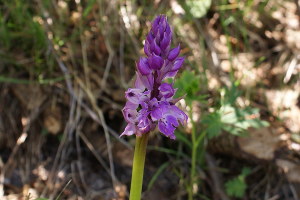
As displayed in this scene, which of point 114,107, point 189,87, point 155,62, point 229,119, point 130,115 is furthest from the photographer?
point 114,107

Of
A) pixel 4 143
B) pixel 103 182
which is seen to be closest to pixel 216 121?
pixel 103 182

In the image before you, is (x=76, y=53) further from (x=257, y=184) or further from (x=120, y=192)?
(x=257, y=184)

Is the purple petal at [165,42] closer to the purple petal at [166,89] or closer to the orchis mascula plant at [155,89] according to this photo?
the orchis mascula plant at [155,89]

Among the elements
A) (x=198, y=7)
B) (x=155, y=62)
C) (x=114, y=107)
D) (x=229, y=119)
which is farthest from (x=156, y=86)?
(x=198, y=7)

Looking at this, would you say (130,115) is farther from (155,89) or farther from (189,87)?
(189,87)

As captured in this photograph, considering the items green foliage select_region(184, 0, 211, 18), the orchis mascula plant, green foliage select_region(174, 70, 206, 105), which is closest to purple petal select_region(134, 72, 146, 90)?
the orchis mascula plant

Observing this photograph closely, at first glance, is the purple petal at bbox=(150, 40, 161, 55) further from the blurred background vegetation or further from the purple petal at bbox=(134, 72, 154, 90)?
the blurred background vegetation

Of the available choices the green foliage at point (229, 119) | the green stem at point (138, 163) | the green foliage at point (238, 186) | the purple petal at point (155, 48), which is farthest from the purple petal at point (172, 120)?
the green foliage at point (238, 186)
